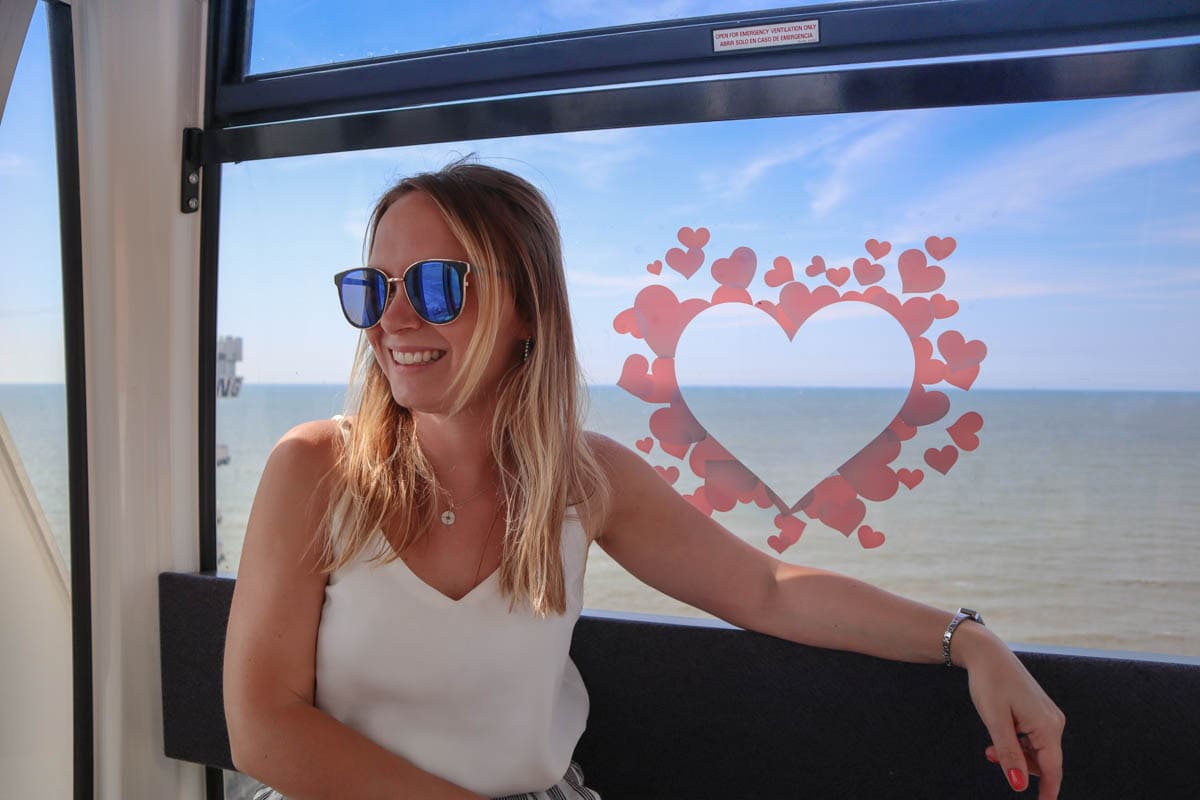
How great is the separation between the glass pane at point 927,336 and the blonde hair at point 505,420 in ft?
0.94

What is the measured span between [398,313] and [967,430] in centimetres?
116

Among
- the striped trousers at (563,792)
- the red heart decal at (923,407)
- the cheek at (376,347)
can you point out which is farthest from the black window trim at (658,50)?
the striped trousers at (563,792)

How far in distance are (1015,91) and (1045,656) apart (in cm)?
102

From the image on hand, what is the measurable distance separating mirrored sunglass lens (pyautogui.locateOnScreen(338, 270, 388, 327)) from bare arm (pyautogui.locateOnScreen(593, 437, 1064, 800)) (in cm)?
46

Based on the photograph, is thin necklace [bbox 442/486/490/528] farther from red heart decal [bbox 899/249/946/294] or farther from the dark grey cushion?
red heart decal [bbox 899/249/946/294]

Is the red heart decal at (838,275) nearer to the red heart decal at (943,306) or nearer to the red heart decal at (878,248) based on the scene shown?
the red heart decal at (878,248)

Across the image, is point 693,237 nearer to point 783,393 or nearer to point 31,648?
point 783,393

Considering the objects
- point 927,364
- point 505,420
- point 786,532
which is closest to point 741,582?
point 786,532

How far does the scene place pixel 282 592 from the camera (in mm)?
1221

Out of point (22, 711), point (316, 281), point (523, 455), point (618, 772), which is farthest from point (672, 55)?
point (22, 711)

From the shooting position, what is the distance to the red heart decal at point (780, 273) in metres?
1.83

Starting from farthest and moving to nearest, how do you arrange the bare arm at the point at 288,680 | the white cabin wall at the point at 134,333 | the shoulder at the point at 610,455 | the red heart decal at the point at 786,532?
the white cabin wall at the point at 134,333 → the red heart decal at the point at 786,532 → the shoulder at the point at 610,455 → the bare arm at the point at 288,680

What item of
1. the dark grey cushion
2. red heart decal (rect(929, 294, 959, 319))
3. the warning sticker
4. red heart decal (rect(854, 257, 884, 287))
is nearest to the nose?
the dark grey cushion

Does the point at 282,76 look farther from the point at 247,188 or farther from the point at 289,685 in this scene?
the point at 289,685
